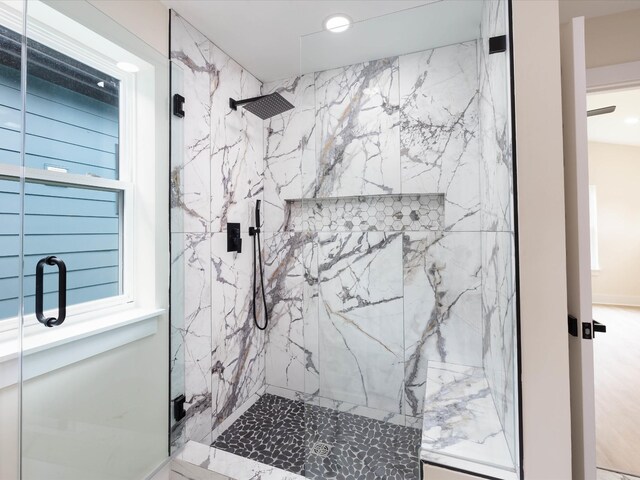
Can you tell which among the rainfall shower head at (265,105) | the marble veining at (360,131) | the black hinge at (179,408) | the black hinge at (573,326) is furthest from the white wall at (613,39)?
the black hinge at (179,408)

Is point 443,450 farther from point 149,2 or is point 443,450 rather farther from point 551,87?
point 149,2

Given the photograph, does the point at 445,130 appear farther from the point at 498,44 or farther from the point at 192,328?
the point at 192,328

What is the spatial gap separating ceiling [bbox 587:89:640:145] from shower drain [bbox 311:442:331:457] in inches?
96.6

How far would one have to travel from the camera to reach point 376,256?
139cm

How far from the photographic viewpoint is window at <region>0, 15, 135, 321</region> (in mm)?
1030

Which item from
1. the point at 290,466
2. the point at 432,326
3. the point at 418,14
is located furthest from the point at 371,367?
the point at 418,14

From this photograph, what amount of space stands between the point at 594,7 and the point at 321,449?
2.63m

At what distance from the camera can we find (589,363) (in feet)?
3.17

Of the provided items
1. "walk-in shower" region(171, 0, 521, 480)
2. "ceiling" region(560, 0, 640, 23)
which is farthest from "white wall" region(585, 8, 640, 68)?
"walk-in shower" region(171, 0, 521, 480)

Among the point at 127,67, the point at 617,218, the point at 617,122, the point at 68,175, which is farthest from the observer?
the point at 617,218

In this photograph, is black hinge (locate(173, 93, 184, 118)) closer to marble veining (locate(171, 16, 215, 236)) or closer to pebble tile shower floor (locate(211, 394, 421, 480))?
marble veining (locate(171, 16, 215, 236))

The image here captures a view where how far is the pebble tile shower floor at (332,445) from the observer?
4.58 ft

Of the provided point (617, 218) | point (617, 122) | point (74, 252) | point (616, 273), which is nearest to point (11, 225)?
point (74, 252)

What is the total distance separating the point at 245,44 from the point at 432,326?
2049mm
